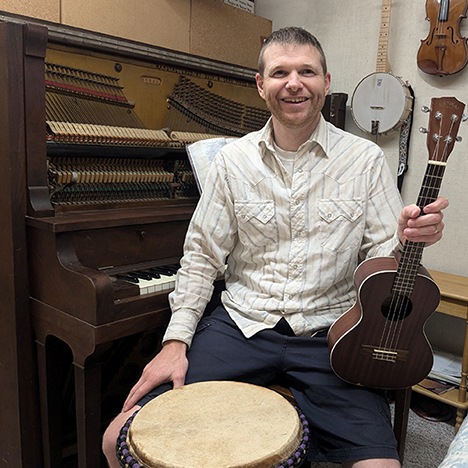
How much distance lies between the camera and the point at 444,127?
4.54 feet

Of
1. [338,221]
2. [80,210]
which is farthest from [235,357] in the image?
[80,210]

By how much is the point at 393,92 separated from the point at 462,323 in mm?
1451

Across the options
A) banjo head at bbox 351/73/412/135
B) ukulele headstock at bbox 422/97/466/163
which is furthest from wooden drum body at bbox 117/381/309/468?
banjo head at bbox 351/73/412/135

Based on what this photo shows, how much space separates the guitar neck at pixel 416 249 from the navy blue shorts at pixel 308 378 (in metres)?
0.32

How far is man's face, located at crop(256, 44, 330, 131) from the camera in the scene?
5.28ft

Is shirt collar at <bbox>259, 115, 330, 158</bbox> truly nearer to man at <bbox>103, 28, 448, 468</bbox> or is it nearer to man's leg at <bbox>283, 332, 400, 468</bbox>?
man at <bbox>103, 28, 448, 468</bbox>

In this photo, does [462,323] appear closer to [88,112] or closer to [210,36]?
[210,36]

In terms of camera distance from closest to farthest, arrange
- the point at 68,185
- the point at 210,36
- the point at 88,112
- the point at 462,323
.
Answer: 1. the point at 68,185
2. the point at 88,112
3. the point at 210,36
4. the point at 462,323

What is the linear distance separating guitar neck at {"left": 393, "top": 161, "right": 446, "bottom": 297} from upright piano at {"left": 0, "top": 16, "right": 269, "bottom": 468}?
832mm

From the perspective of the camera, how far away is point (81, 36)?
6.58ft

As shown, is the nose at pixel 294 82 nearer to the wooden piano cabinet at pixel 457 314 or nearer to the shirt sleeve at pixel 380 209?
the shirt sleeve at pixel 380 209

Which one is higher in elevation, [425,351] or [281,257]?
[281,257]

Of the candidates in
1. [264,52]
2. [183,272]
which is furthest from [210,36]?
[183,272]

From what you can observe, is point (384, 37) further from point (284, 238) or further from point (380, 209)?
point (284, 238)
